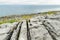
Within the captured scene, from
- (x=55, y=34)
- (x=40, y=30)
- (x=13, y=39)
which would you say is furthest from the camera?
(x=40, y=30)

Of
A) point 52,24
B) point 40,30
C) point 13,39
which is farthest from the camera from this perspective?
point 52,24

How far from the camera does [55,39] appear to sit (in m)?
10.9

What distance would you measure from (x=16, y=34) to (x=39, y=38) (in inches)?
79.3

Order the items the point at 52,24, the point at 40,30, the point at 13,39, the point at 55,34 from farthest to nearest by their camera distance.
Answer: the point at 52,24, the point at 40,30, the point at 55,34, the point at 13,39

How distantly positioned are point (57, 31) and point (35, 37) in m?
2.08

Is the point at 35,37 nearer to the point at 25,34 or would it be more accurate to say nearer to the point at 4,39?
the point at 25,34

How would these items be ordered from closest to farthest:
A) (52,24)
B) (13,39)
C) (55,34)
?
(13,39) → (55,34) → (52,24)

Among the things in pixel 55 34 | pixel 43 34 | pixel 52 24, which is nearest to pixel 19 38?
pixel 43 34

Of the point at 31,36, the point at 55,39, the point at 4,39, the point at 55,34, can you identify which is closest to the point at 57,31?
the point at 55,34

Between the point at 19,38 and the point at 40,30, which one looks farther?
the point at 40,30

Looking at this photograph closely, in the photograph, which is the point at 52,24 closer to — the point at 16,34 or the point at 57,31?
the point at 57,31

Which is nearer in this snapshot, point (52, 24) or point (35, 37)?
point (35, 37)

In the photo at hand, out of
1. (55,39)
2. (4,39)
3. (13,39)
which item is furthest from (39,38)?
(4,39)

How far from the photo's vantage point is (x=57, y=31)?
12.1m
